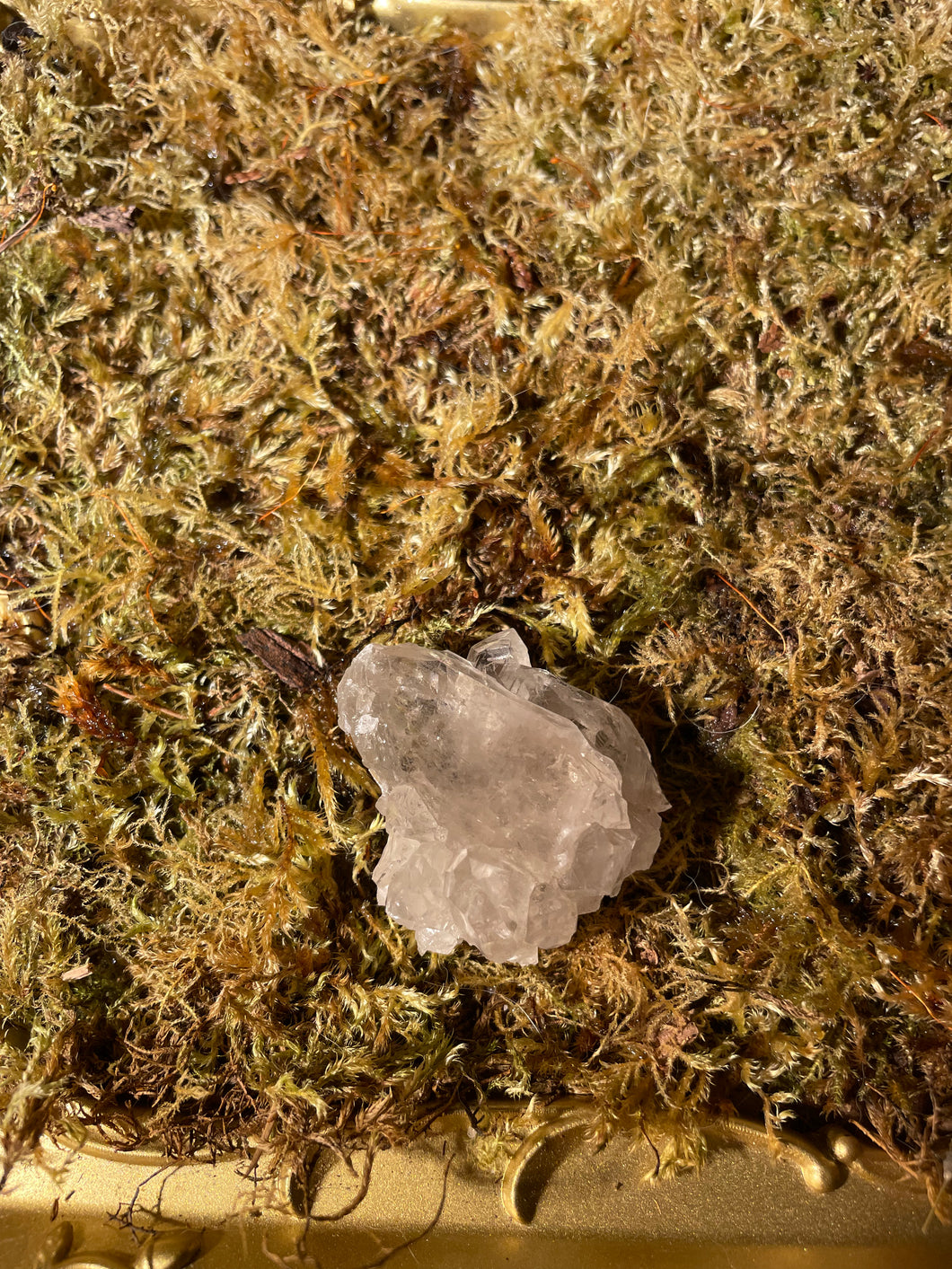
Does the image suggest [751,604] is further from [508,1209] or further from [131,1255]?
[131,1255]

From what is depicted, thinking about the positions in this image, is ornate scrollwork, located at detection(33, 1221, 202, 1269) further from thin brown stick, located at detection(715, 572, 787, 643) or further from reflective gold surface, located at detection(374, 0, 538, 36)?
reflective gold surface, located at detection(374, 0, 538, 36)

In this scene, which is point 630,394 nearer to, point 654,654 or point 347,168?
point 654,654

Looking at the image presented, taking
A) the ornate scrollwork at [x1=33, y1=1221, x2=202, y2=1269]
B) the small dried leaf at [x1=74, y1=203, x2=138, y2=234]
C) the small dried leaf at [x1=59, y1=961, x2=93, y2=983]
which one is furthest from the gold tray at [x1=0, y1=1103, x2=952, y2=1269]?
the small dried leaf at [x1=74, y1=203, x2=138, y2=234]

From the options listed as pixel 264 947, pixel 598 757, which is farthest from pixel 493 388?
pixel 264 947

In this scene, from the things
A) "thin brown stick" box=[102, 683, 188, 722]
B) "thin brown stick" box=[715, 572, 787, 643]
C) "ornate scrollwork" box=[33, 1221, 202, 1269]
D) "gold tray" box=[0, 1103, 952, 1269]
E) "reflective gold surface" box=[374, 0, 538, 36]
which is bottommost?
"ornate scrollwork" box=[33, 1221, 202, 1269]

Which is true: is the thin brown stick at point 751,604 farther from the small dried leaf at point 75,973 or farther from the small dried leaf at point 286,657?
the small dried leaf at point 75,973

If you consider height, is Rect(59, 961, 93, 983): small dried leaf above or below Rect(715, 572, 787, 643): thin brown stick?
below

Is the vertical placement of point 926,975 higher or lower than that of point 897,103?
lower
